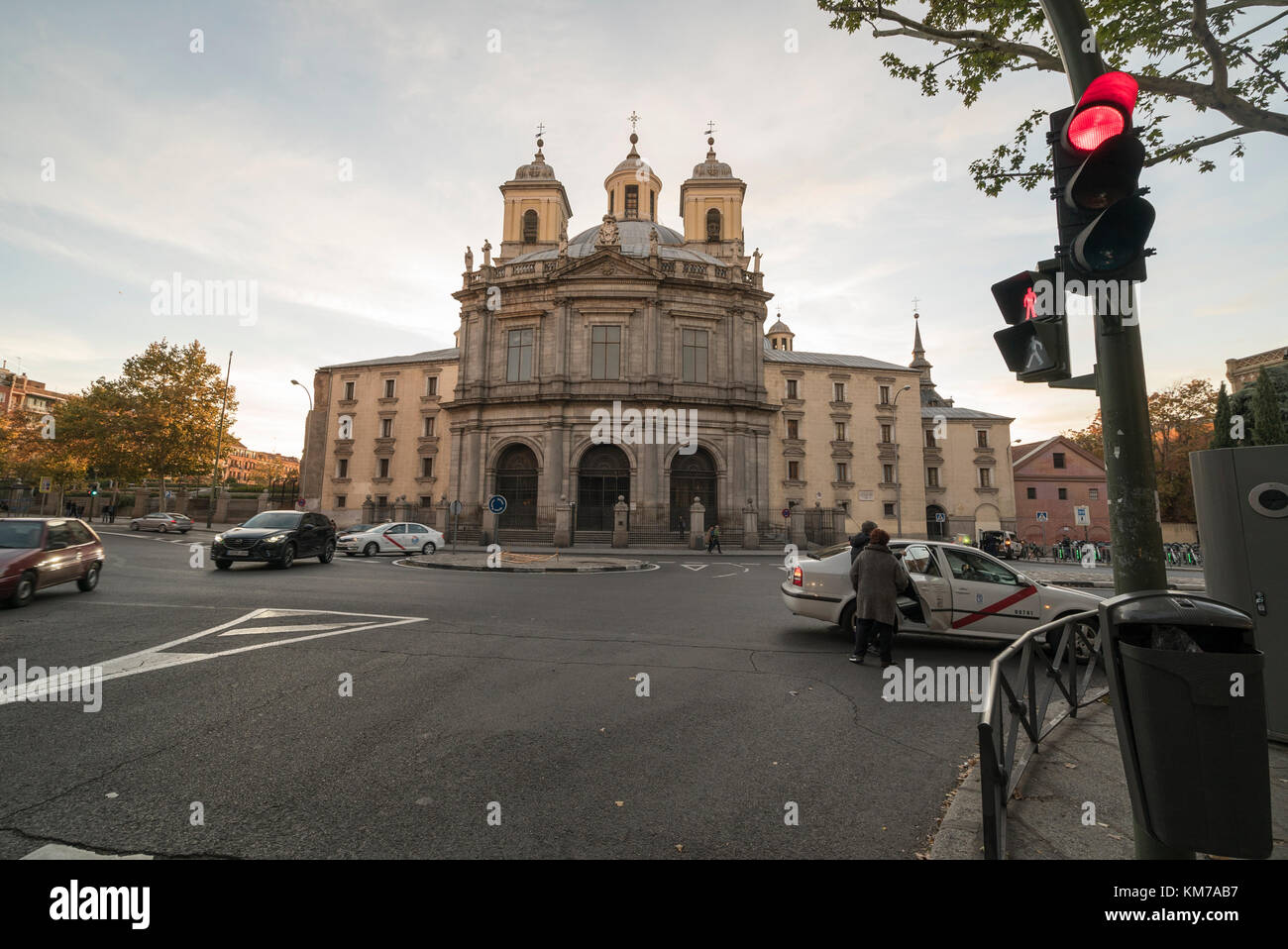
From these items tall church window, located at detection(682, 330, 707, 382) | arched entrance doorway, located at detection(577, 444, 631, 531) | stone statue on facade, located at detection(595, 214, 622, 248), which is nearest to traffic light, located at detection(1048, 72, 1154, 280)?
arched entrance doorway, located at detection(577, 444, 631, 531)

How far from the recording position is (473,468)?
119ft

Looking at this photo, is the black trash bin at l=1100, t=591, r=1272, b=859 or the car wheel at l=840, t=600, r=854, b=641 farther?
the car wheel at l=840, t=600, r=854, b=641

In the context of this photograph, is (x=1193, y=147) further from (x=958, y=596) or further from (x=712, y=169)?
(x=712, y=169)

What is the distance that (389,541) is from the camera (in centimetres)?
2547

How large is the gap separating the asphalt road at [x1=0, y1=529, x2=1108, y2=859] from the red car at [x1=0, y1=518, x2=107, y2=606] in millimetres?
531

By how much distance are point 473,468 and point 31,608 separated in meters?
27.6

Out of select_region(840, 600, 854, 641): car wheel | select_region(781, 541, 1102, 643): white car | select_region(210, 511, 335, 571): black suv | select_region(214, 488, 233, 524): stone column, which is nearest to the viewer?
Answer: select_region(781, 541, 1102, 643): white car

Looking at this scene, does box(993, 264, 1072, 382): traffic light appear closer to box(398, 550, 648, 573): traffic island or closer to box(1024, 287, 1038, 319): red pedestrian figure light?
box(1024, 287, 1038, 319): red pedestrian figure light

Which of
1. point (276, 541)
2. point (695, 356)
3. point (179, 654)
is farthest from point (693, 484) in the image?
point (179, 654)

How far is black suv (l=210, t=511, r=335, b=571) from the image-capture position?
1486cm

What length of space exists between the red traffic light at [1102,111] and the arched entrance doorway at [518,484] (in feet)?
110
